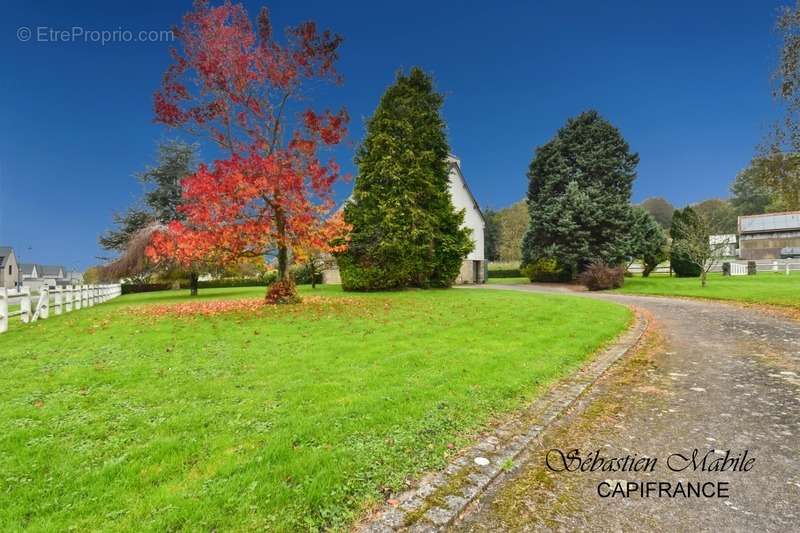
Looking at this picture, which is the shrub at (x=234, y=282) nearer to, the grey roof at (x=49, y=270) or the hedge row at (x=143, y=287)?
the hedge row at (x=143, y=287)

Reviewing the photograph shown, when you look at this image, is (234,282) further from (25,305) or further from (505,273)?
(505,273)

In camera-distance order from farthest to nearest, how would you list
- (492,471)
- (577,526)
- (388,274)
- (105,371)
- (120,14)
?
(388,274) → (120,14) → (105,371) → (492,471) → (577,526)

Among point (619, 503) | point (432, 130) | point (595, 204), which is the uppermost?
→ point (432, 130)

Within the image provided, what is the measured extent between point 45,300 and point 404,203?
50.5 feet

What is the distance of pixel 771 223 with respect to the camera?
148 ft

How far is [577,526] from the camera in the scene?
2.41 metres

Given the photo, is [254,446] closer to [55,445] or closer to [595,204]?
[55,445]

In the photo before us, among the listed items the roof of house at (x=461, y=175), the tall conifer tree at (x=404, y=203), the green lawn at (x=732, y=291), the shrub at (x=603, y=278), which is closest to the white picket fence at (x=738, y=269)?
the green lawn at (x=732, y=291)

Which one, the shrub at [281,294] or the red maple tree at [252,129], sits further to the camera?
the shrub at [281,294]

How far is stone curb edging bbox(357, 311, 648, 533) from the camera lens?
8.00ft

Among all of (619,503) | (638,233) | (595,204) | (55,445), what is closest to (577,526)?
(619,503)

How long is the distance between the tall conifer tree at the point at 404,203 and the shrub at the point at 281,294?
266 inches

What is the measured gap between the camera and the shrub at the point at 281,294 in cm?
1378

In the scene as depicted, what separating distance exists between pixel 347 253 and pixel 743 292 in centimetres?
1948
